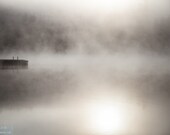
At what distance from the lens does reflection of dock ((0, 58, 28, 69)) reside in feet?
4.26

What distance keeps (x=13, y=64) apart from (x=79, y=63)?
38 centimetres

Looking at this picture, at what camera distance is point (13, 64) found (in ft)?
4.26

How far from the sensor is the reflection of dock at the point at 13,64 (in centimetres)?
130

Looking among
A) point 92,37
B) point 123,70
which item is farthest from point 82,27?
point 123,70

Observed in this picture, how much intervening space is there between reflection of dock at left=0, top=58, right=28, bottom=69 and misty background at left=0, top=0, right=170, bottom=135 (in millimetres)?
30

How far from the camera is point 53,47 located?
1.32 metres

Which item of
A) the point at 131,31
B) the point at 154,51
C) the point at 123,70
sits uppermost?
the point at 131,31

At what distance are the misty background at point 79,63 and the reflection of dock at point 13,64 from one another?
30 millimetres

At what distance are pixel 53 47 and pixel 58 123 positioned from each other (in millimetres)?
448

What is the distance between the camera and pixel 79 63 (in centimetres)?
134

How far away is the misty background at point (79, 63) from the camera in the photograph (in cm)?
131

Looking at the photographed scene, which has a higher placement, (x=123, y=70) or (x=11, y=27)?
(x=11, y=27)

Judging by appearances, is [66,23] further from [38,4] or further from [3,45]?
[3,45]

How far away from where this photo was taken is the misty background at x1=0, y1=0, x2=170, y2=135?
131 cm
